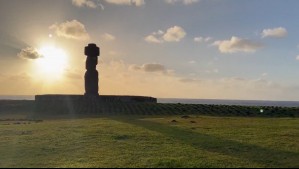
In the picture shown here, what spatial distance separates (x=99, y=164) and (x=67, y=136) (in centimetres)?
840

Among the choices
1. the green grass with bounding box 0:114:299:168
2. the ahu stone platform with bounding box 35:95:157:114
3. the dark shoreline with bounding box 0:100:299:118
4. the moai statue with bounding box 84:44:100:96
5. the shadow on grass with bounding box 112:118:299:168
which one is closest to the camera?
the green grass with bounding box 0:114:299:168

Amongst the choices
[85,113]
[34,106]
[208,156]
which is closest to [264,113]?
[85,113]

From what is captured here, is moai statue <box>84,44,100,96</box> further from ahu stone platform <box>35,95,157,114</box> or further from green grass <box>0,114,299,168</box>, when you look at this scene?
green grass <box>0,114,299,168</box>

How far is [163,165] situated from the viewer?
17.0 meters

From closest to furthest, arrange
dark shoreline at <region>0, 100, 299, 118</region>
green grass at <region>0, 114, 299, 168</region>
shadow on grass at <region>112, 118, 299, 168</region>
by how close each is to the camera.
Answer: green grass at <region>0, 114, 299, 168</region>, shadow on grass at <region>112, 118, 299, 168</region>, dark shoreline at <region>0, 100, 299, 118</region>

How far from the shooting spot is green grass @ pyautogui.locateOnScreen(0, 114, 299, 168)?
58.4ft

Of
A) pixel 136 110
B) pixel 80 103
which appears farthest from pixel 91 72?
pixel 136 110

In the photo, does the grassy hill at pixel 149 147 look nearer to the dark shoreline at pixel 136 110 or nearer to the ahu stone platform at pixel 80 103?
the dark shoreline at pixel 136 110

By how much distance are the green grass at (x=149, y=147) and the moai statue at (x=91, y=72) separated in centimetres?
3086

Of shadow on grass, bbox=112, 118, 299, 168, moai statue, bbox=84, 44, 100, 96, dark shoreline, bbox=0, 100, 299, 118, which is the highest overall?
moai statue, bbox=84, 44, 100, 96

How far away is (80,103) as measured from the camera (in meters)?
56.7

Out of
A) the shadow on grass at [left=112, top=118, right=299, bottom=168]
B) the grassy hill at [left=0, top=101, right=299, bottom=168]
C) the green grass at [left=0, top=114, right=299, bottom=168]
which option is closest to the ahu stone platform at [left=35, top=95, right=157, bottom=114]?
the grassy hill at [left=0, top=101, right=299, bottom=168]

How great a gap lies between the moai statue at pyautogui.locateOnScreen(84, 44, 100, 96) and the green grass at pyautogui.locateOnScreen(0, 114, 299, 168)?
1215 inches

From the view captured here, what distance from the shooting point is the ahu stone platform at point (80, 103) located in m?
53.5
